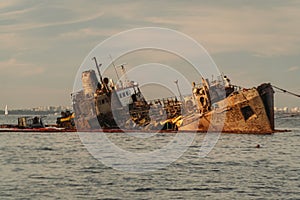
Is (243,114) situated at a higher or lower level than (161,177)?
higher

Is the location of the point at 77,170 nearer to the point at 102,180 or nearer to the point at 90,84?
the point at 102,180

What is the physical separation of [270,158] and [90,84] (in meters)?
50.7

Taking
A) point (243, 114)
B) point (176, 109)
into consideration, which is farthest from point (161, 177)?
point (176, 109)

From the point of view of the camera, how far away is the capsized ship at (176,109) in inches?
3046

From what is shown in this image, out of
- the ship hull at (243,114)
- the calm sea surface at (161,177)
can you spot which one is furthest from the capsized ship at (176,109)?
the calm sea surface at (161,177)

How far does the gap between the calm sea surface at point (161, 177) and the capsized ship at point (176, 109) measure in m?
21.2

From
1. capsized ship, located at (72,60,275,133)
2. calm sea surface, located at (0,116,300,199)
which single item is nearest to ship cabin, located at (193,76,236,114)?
capsized ship, located at (72,60,275,133)

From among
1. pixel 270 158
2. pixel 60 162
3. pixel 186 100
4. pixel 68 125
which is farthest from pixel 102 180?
pixel 68 125

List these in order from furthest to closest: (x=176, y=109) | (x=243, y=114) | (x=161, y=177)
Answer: (x=176, y=109), (x=243, y=114), (x=161, y=177)

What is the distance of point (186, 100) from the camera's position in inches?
3433

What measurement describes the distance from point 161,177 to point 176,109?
168 ft

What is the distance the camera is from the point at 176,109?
89188mm

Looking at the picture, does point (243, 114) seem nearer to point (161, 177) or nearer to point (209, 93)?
point (209, 93)

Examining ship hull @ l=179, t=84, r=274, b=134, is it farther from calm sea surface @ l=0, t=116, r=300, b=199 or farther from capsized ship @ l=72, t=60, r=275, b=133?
calm sea surface @ l=0, t=116, r=300, b=199
